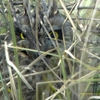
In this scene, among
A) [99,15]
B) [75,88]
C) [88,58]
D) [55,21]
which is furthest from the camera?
[99,15]

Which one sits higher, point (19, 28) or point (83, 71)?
point (19, 28)

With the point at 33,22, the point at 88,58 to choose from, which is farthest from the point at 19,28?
the point at 88,58

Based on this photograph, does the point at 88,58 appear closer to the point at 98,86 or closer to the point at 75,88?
the point at 98,86

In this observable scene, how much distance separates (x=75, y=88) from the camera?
1.17 m

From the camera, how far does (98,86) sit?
1.40 metres

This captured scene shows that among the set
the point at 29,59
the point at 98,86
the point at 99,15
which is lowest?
the point at 98,86

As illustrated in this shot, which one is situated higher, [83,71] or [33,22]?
[33,22]

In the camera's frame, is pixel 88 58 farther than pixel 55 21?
No

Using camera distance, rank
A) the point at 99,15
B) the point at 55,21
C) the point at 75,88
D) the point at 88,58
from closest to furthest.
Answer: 1. the point at 75,88
2. the point at 88,58
3. the point at 55,21
4. the point at 99,15

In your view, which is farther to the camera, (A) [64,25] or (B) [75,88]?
(A) [64,25]

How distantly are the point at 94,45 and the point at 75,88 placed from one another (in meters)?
0.33

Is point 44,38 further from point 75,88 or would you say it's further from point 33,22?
point 75,88

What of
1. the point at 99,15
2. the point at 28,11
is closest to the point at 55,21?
the point at 28,11

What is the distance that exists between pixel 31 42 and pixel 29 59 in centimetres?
9
